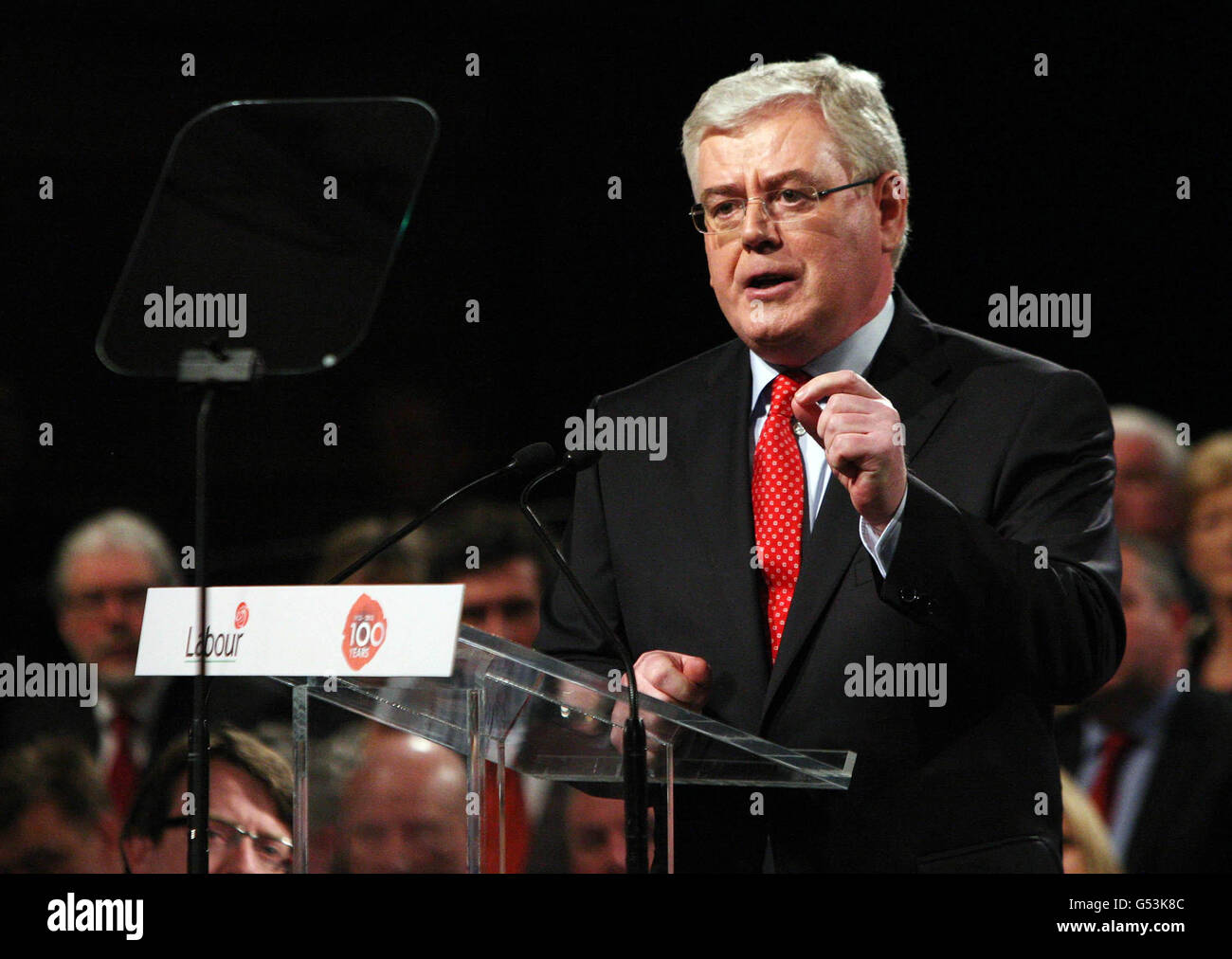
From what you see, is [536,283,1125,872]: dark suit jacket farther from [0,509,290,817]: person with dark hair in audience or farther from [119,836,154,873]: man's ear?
[0,509,290,817]: person with dark hair in audience

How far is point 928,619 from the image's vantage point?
6.79 ft

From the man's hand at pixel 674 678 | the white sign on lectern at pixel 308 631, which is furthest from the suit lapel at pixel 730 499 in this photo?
the white sign on lectern at pixel 308 631

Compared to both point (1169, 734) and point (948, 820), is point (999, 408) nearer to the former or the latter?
point (948, 820)

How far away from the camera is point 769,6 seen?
11.1 feet

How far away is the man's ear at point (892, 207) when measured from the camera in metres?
2.65

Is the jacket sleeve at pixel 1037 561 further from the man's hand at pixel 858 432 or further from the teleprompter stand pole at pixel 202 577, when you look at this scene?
the teleprompter stand pole at pixel 202 577

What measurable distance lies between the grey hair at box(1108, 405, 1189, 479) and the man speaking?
104 cm

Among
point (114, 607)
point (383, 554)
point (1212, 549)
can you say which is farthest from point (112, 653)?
point (1212, 549)

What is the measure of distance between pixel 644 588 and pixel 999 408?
0.66 metres

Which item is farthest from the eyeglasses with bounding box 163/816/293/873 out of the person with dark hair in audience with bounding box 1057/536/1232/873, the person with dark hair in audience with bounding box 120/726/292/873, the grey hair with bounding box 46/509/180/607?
the person with dark hair in audience with bounding box 1057/536/1232/873

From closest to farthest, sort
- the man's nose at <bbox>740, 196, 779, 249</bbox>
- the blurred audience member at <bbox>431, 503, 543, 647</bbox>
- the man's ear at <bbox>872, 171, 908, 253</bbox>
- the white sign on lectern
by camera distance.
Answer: the white sign on lectern
the man's nose at <bbox>740, 196, 779, 249</bbox>
the man's ear at <bbox>872, 171, 908, 253</bbox>
the blurred audience member at <bbox>431, 503, 543, 647</bbox>

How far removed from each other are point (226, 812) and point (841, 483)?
3.72 ft

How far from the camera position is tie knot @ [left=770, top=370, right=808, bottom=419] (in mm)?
2559
